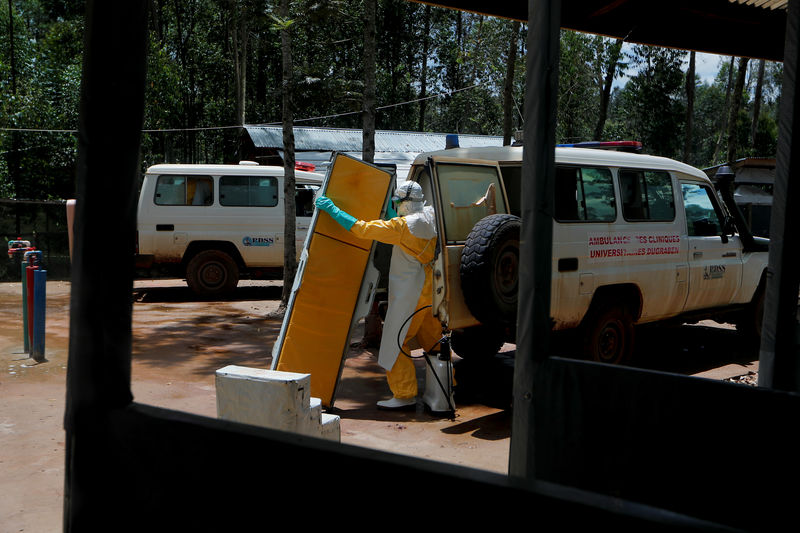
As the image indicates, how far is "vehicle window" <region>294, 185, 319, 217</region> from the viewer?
520 inches

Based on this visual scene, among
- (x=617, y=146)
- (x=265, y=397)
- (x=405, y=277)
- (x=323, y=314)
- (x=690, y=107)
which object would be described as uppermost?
(x=690, y=107)

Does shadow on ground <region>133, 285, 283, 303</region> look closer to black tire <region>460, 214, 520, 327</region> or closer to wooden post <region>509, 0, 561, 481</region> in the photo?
black tire <region>460, 214, 520, 327</region>

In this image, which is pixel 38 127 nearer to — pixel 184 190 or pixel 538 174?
pixel 184 190

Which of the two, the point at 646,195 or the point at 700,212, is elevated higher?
the point at 646,195

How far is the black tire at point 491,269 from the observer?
234 inches

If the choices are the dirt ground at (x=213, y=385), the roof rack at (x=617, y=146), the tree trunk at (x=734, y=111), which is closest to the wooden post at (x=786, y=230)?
the dirt ground at (x=213, y=385)

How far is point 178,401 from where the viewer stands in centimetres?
643

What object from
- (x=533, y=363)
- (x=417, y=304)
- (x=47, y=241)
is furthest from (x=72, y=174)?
(x=533, y=363)

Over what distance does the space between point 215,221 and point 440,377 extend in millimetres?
7735

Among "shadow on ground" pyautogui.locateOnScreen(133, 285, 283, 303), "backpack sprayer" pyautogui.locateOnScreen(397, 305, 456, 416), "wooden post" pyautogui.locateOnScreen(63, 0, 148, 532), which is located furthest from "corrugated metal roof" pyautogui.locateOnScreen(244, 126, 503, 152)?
"wooden post" pyautogui.locateOnScreen(63, 0, 148, 532)

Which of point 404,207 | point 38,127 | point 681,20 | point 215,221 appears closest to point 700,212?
point 681,20

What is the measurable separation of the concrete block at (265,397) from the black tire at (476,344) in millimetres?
3335

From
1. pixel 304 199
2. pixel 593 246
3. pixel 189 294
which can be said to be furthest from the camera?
pixel 189 294

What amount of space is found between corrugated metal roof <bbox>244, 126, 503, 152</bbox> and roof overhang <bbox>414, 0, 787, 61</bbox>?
Result: 626 inches
